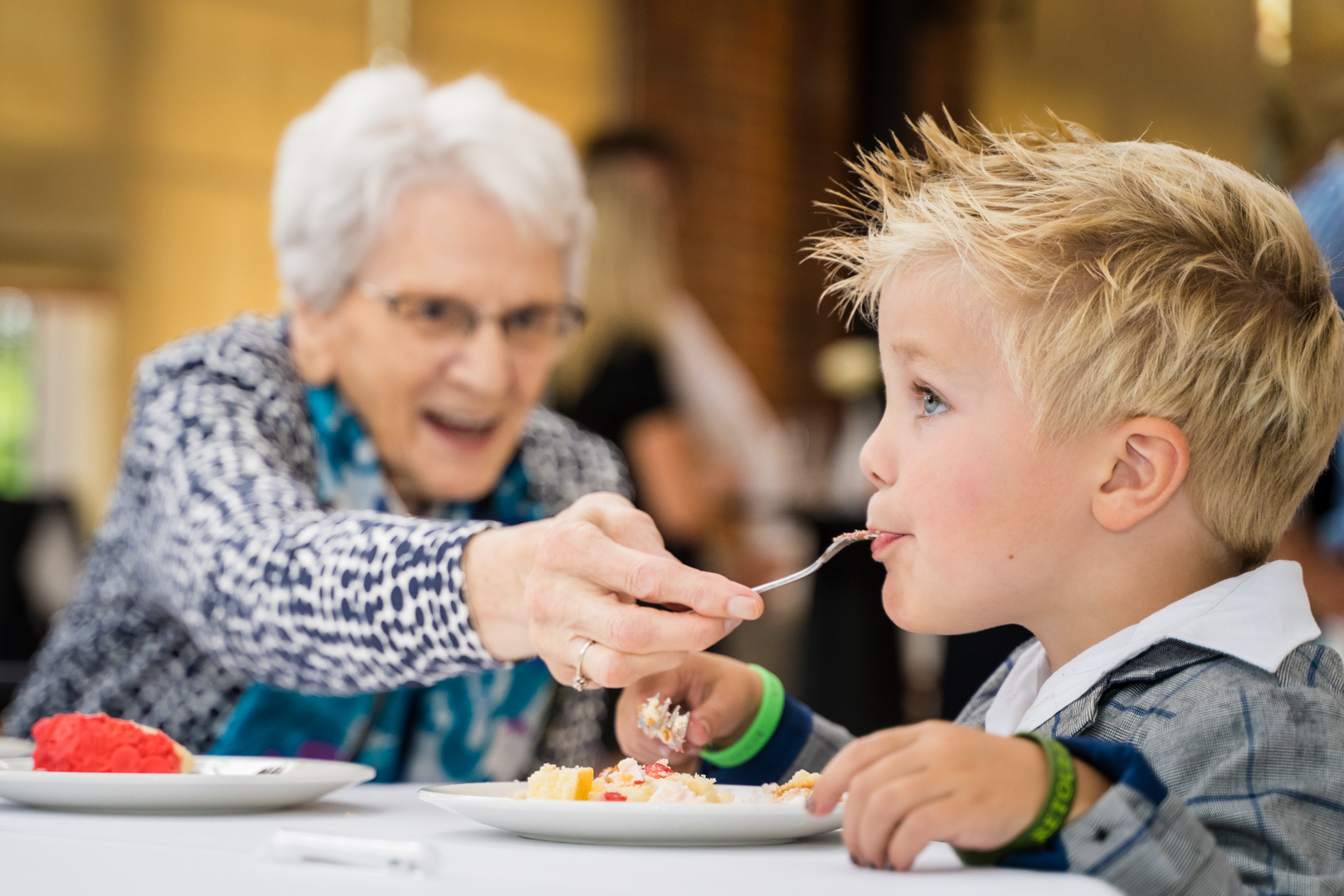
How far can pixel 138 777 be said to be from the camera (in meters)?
0.85

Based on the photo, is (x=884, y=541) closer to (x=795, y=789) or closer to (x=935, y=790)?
(x=795, y=789)

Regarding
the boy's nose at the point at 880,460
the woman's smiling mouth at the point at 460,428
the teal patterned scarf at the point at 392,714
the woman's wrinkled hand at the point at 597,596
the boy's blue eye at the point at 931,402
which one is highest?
the boy's blue eye at the point at 931,402

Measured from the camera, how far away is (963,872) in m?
0.68

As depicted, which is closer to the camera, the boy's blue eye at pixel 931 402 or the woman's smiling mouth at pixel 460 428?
the boy's blue eye at pixel 931 402

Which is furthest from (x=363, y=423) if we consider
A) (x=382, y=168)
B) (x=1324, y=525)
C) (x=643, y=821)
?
(x=1324, y=525)

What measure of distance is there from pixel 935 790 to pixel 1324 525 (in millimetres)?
2006

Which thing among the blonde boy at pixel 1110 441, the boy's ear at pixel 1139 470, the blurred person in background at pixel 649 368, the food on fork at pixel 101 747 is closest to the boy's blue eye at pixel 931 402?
the blonde boy at pixel 1110 441

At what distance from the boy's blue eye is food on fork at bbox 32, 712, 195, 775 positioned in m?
0.60

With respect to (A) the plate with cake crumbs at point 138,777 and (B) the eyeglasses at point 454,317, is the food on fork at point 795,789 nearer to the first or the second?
(A) the plate with cake crumbs at point 138,777

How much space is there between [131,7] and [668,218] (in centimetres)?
282

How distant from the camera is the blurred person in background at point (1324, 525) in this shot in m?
1.98

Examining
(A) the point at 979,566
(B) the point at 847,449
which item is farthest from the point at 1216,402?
(B) the point at 847,449

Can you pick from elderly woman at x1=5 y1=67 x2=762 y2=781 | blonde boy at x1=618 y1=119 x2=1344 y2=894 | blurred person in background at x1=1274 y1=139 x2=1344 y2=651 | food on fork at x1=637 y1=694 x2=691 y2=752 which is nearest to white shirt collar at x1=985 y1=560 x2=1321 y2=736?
blonde boy at x1=618 y1=119 x2=1344 y2=894

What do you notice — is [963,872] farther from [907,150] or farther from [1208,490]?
[907,150]
